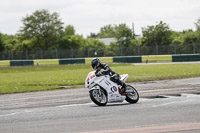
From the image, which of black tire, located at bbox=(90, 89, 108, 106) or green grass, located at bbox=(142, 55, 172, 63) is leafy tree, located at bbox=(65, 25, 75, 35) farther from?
black tire, located at bbox=(90, 89, 108, 106)

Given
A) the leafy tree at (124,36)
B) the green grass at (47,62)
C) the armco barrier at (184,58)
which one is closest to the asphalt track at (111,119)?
the armco barrier at (184,58)

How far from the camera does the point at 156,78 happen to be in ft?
79.9

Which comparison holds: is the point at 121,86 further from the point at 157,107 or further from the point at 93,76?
the point at 157,107

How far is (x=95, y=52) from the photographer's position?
2311 inches

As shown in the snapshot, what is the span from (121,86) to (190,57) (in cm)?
3808

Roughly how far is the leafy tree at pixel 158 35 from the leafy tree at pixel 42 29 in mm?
21166

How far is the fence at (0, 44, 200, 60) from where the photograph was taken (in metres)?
53.9

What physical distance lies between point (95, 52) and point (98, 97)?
4657 centimetres

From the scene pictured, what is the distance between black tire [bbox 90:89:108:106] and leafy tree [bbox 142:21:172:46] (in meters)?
63.5

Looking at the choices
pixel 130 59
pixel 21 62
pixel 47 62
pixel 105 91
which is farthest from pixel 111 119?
pixel 21 62

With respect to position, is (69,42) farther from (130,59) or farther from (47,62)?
(130,59)

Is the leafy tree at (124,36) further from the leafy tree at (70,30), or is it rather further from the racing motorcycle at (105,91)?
the racing motorcycle at (105,91)

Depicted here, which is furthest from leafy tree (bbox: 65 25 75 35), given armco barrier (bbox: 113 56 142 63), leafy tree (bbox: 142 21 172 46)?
armco barrier (bbox: 113 56 142 63)

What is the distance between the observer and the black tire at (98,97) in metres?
12.1
